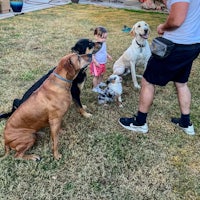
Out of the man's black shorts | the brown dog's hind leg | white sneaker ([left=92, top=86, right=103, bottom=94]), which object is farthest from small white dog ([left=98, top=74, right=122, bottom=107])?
the brown dog's hind leg

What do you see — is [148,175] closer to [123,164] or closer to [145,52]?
[123,164]

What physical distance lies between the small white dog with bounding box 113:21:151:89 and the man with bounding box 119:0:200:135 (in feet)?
4.54

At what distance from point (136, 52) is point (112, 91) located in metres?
1.03

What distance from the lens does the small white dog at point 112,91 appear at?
4.11 meters

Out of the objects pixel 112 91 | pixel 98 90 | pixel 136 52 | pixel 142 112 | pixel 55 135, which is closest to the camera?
pixel 55 135

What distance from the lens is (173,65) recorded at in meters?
3.10

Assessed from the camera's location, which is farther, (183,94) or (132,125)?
(132,125)

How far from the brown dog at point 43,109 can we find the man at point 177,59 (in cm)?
80

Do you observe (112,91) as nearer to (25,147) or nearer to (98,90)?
(98,90)

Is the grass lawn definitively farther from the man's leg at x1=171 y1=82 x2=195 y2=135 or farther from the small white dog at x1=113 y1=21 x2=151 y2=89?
the small white dog at x1=113 y1=21 x2=151 y2=89

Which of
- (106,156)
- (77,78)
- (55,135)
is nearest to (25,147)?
(55,135)

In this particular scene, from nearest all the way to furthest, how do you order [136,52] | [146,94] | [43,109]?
[43,109]
[146,94]
[136,52]

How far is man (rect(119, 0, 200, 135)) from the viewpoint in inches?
108

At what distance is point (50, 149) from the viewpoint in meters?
3.23
